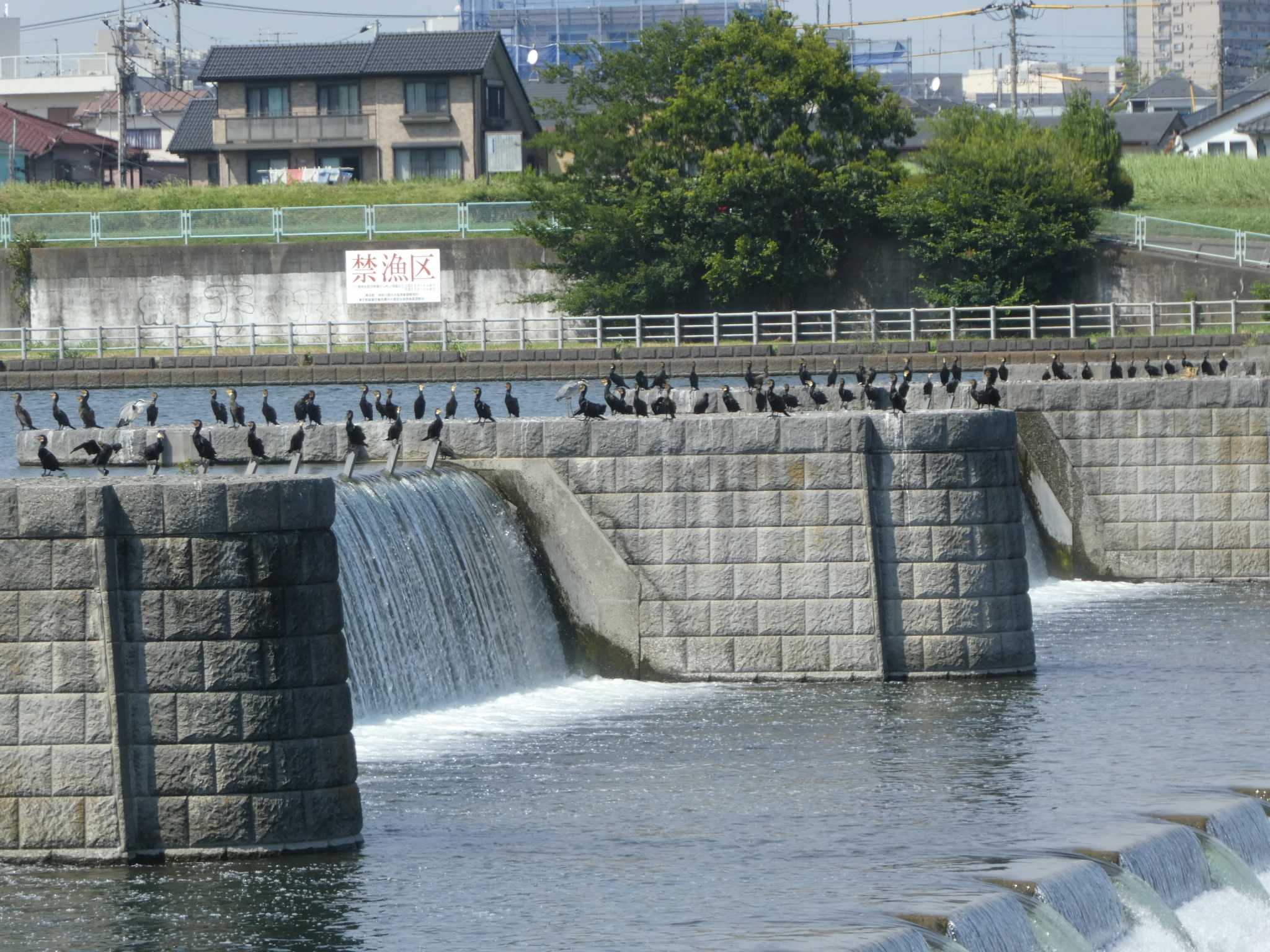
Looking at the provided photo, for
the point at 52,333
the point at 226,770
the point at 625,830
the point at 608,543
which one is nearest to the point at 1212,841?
the point at 625,830

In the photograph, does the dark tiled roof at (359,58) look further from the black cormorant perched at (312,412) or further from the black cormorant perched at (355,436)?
the black cormorant perched at (355,436)

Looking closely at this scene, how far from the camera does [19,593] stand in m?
13.0

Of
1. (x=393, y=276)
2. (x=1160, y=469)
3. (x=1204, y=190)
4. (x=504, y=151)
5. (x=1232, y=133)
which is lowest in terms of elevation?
(x=1160, y=469)

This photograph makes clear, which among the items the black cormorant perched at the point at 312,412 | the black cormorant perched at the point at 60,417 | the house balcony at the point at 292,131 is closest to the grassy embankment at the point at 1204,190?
the house balcony at the point at 292,131

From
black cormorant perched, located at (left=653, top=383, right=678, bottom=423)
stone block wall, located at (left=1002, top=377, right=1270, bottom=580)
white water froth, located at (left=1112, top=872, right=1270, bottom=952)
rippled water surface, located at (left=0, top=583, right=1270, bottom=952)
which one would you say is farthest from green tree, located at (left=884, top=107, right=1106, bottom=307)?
white water froth, located at (left=1112, top=872, right=1270, bottom=952)

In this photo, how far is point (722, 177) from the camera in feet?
196

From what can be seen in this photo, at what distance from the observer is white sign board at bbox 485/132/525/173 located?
77.2m

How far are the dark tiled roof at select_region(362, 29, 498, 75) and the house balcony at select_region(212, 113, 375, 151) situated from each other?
1.93 meters

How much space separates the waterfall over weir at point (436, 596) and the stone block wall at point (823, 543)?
1250mm

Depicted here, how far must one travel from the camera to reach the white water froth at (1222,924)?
1262 centimetres

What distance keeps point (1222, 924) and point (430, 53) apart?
225 ft

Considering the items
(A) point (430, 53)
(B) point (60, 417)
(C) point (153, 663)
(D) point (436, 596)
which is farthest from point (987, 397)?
(A) point (430, 53)

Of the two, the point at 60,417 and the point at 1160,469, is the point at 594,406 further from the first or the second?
the point at 60,417

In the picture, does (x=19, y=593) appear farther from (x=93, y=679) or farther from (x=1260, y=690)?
(x=1260, y=690)
